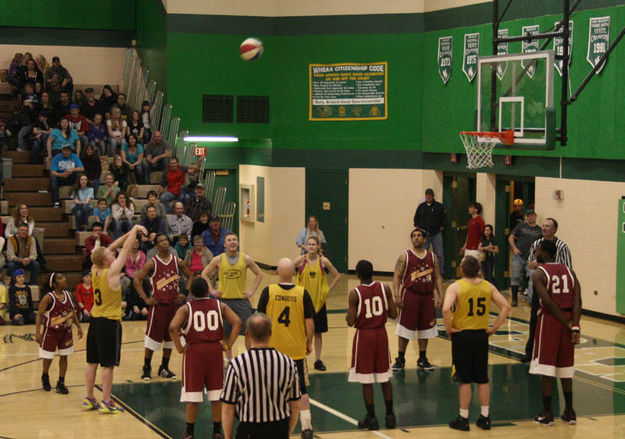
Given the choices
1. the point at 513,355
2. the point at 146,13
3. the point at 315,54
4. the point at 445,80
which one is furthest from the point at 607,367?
the point at 146,13

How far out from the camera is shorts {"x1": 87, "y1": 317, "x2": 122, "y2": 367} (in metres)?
11.0

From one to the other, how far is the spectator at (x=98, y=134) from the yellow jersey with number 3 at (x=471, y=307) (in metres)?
13.3

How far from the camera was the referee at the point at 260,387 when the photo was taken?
6.53 meters

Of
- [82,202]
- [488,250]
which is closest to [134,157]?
[82,202]

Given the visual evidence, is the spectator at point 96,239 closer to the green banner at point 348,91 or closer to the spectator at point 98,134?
the spectator at point 98,134

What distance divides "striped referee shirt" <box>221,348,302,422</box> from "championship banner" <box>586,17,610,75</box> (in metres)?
12.5

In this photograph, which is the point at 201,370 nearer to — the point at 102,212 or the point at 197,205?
the point at 102,212

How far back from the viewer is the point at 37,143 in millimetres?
21344

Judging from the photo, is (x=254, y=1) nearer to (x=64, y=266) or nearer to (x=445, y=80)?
(x=445, y=80)

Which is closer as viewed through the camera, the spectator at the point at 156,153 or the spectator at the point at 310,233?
the spectator at the point at 310,233

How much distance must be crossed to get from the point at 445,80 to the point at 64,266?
30.1ft

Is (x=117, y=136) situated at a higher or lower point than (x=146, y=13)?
lower

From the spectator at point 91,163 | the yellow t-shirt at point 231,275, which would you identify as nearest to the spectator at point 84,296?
the yellow t-shirt at point 231,275

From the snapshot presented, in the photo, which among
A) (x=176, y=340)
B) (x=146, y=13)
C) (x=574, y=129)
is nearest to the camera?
(x=176, y=340)
